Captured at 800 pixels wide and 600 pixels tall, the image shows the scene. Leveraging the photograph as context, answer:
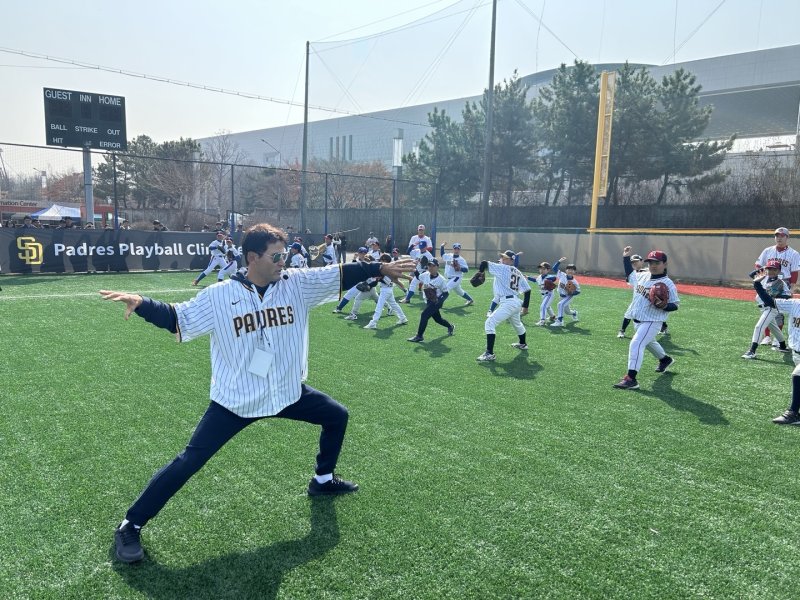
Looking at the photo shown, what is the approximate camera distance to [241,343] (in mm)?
3555

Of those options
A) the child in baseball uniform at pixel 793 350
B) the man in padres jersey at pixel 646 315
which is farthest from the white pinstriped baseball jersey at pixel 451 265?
the child in baseball uniform at pixel 793 350

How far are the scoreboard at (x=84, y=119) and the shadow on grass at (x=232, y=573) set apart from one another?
866 inches

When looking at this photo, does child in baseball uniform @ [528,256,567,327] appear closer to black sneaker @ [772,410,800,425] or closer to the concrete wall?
black sneaker @ [772,410,800,425]

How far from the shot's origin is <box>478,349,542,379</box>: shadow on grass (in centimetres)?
815

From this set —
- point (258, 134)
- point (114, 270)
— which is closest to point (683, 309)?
point (114, 270)

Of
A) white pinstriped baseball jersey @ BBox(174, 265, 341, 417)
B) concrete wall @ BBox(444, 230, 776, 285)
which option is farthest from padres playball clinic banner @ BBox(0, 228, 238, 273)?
white pinstriped baseball jersey @ BBox(174, 265, 341, 417)

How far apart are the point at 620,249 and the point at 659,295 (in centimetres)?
1812

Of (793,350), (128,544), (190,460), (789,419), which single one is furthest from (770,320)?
(128,544)

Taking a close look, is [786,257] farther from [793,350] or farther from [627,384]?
[627,384]

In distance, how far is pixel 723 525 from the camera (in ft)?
13.0

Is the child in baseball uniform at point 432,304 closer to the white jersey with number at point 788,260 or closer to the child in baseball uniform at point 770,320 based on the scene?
the child in baseball uniform at point 770,320

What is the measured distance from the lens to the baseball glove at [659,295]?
721 centimetres

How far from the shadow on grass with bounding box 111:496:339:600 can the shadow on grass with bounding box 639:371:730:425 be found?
4.75 meters

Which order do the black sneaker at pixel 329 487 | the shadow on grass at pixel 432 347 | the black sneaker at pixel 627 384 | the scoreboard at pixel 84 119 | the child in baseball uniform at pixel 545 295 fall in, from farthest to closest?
the scoreboard at pixel 84 119
the child in baseball uniform at pixel 545 295
the shadow on grass at pixel 432 347
the black sneaker at pixel 627 384
the black sneaker at pixel 329 487
